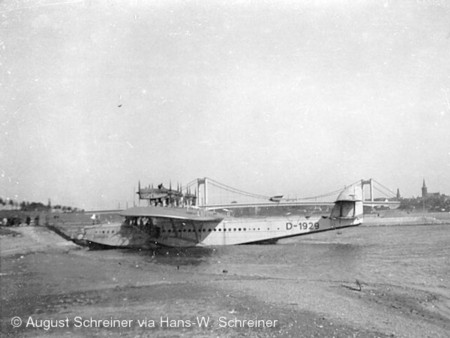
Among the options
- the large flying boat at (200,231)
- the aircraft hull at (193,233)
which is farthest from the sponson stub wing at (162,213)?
the aircraft hull at (193,233)

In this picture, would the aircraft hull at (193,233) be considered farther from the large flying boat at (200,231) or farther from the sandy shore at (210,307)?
the sandy shore at (210,307)

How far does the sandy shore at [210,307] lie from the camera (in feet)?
29.5

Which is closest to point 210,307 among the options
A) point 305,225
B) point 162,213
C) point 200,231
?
point 162,213

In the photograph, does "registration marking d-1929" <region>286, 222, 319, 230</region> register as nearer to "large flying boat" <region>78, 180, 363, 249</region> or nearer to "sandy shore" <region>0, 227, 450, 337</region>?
"large flying boat" <region>78, 180, 363, 249</region>

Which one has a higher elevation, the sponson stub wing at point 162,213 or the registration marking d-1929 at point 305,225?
the sponson stub wing at point 162,213

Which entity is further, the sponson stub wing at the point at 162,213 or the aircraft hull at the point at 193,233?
the aircraft hull at the point at 193,233

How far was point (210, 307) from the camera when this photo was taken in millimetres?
11031

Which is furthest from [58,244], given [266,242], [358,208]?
[358,208]

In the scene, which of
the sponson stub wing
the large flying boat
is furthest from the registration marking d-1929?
the sponson stub wing

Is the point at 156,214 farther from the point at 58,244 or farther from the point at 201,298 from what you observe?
the point at 201,298

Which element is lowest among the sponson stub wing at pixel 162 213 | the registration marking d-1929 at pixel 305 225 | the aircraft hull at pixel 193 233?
the aircraft hull at pixel 193 233

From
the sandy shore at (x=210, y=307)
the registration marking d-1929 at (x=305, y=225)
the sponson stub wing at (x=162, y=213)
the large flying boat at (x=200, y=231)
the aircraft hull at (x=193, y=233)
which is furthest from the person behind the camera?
the aircraft hull at (x=193, y=233)

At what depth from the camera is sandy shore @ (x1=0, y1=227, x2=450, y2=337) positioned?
29.5 feet

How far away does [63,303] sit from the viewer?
483 inches
